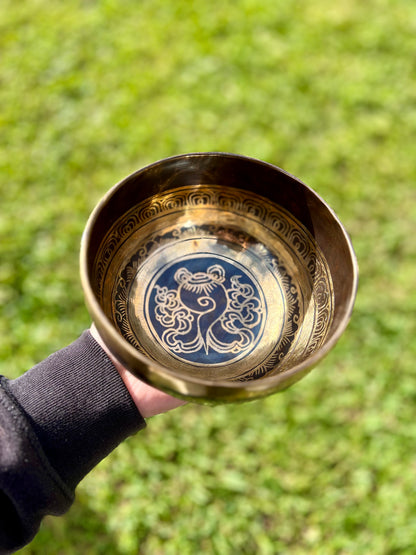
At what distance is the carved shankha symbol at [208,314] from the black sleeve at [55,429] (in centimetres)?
26

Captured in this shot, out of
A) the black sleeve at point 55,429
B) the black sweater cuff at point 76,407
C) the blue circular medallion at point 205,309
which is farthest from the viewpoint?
the blue circular medallion at point 205,309

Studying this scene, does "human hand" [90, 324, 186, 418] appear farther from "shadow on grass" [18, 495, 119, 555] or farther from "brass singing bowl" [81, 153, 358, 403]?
"shadow on grass" [18, 495, 119, 555]

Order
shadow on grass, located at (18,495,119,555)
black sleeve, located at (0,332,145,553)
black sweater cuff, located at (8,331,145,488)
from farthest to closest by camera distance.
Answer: shadow on grass, located at (18,495,119,555), black sweater cuff, located at (8,331,145,488), black sleeve, located at (0,332,145,553)

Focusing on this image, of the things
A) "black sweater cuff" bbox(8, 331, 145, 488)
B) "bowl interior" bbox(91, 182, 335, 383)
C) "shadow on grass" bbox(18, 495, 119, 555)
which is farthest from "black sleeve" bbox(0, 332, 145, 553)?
"shadow on grass" bbox(18, 495, 119, 555)

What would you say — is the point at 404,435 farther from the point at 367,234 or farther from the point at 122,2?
the point at 122,2

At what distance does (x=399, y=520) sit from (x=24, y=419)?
6.20 ft

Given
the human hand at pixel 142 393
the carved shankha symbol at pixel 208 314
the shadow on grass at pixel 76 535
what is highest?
the carved shankha symbol at pixel 208 314

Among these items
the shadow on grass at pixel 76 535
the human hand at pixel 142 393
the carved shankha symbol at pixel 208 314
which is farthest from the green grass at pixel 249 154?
the carved shankha symbol at pixel 208 314

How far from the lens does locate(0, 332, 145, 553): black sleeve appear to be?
1569mm

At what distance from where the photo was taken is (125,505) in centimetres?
249

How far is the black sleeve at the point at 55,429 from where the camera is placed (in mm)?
1569

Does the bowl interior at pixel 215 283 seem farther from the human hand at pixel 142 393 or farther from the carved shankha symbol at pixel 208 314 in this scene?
the human hand at pixel 142 393

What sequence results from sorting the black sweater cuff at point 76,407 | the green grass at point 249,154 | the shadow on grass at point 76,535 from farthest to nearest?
the green grass at point 249,154 < the shadow on grass at point 76,535 < the black sweater cuff at point 76,407

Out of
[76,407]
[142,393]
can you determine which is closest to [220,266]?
[142,393]
